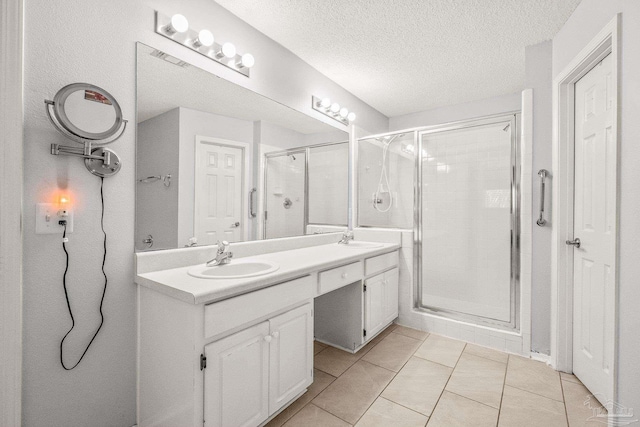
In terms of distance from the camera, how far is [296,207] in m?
2.38

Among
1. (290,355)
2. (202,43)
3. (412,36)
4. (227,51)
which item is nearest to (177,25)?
(202,43)

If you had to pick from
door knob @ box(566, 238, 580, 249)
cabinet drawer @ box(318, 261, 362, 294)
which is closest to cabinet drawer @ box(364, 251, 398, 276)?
cabinet drawer @ box(318, 261, 362, 294)

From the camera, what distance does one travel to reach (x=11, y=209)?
105 cm

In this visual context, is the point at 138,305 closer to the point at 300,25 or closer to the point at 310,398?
the point at 310,398

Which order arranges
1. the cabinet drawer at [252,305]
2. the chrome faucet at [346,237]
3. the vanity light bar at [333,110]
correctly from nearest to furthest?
the cabinet drawer at [252,305]
the vanity light bar at [333,110]
the chrome faucet at [346,237]

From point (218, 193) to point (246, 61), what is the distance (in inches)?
33.6

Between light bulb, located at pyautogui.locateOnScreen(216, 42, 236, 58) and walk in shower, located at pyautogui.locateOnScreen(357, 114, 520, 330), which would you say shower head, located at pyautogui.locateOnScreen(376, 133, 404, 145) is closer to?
walk in shower, located at pyautogui.locateOnScreen(357, 114, 520, 330)

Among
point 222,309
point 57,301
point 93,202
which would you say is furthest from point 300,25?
point 57,301

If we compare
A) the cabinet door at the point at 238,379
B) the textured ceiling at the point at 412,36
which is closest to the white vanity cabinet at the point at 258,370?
the cabinet door at the point at 238,379

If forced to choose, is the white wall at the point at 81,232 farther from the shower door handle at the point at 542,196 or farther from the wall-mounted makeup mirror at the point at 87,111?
the shower door handle at the point at 542,196

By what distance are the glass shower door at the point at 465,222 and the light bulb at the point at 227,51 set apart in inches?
70.7

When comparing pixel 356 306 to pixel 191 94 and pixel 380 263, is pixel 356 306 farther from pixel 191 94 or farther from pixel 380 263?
pixel 191 94

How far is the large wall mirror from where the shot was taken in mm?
1459

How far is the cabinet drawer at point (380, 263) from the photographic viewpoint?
7.25 feet
